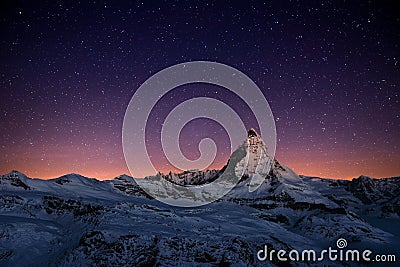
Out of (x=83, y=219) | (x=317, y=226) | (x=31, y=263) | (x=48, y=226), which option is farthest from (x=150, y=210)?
(x=317, y=226)

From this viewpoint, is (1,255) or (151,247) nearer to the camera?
(1,255)

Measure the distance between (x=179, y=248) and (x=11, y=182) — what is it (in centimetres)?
6934

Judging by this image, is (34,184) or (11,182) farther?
(34,184)

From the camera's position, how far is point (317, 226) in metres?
152

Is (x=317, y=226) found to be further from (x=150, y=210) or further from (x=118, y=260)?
(x=118, y=260)

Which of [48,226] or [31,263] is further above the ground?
[48,226]

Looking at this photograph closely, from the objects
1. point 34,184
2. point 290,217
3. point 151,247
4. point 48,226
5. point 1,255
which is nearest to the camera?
point 1,255

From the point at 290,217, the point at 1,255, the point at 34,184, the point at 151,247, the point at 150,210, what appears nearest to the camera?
the point at 1,255

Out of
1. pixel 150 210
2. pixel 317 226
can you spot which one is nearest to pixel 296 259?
pixel 150 210

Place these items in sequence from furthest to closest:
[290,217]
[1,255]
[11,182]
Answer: [290,217], [11,182], [1,255]

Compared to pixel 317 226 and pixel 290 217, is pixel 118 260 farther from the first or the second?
pixel 290 217

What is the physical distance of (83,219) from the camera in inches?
3014

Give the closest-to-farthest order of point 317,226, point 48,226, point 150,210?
1. point 48,226
2. point 150,210
3. point 317,226

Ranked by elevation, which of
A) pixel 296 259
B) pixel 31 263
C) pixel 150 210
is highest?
pixel 150 210
